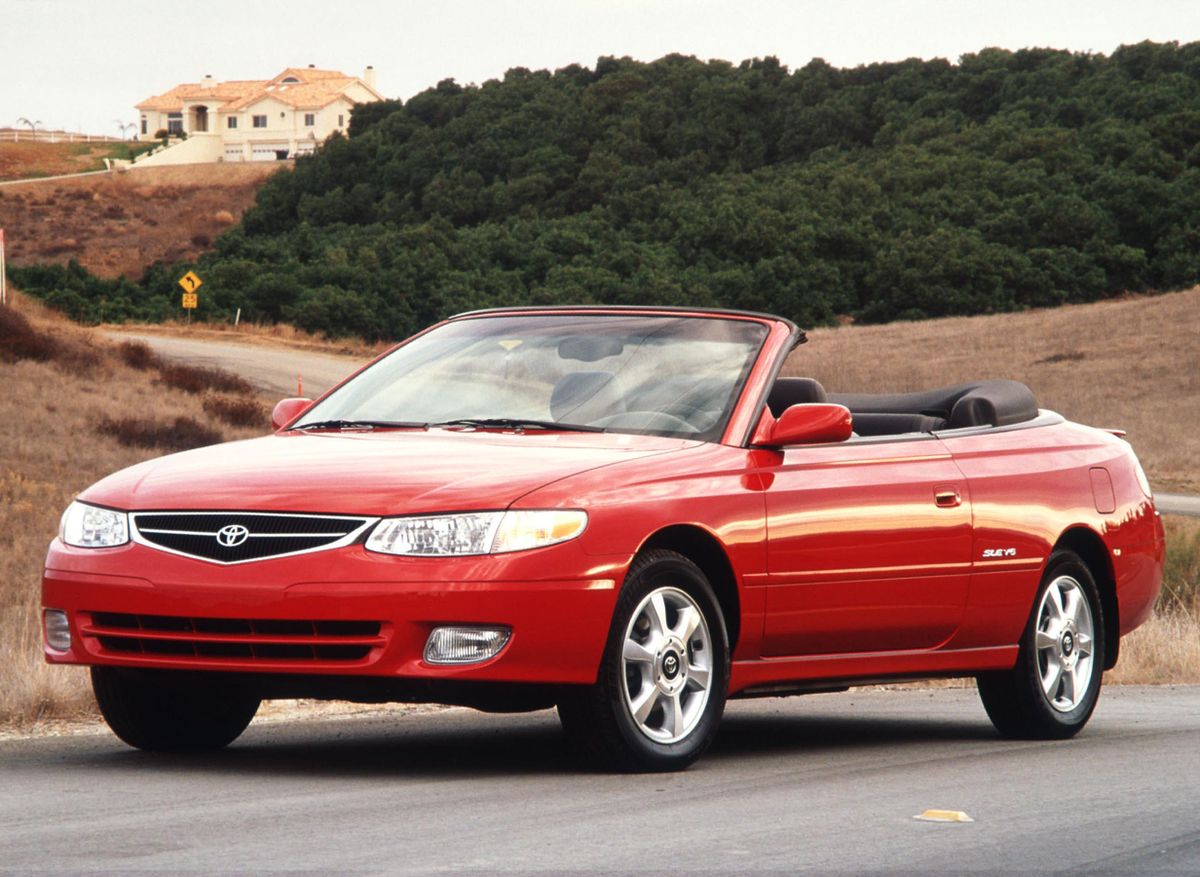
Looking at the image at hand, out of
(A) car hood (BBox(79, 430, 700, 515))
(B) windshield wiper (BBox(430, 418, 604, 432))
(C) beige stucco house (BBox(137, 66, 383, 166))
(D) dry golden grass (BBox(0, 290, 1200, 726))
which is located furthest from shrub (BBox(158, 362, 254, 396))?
(C) beige stucco house (BBox(137, 66, 383, 166))

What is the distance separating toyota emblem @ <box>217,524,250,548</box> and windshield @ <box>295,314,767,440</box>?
127 cm

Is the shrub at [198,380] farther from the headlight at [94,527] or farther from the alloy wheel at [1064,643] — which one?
the headlight at [94,527]

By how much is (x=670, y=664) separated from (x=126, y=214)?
12862cm

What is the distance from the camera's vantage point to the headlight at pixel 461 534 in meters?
6.77

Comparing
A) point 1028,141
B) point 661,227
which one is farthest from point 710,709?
point 1028,141

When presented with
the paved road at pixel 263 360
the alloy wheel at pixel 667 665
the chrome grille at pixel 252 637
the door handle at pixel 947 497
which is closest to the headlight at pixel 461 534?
the chrome grille at pixel 252 637

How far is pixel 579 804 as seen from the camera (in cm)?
649

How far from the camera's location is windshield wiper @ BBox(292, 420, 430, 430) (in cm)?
Answer: 805

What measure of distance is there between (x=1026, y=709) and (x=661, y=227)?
86617mm

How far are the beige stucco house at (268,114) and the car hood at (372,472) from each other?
15533cm

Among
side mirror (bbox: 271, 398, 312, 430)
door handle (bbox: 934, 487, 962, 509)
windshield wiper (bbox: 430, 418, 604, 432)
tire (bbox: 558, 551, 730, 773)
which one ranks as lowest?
tire (bbox: 558, 551, 730, 773)

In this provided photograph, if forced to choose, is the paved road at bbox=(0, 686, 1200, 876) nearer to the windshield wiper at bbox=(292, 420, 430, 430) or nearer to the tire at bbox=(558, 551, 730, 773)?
the tire at bbox=(558, 551, 730, 773)

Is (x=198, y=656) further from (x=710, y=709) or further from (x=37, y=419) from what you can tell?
(x=37, y=419)

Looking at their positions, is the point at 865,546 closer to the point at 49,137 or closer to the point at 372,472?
the point at 372,472
